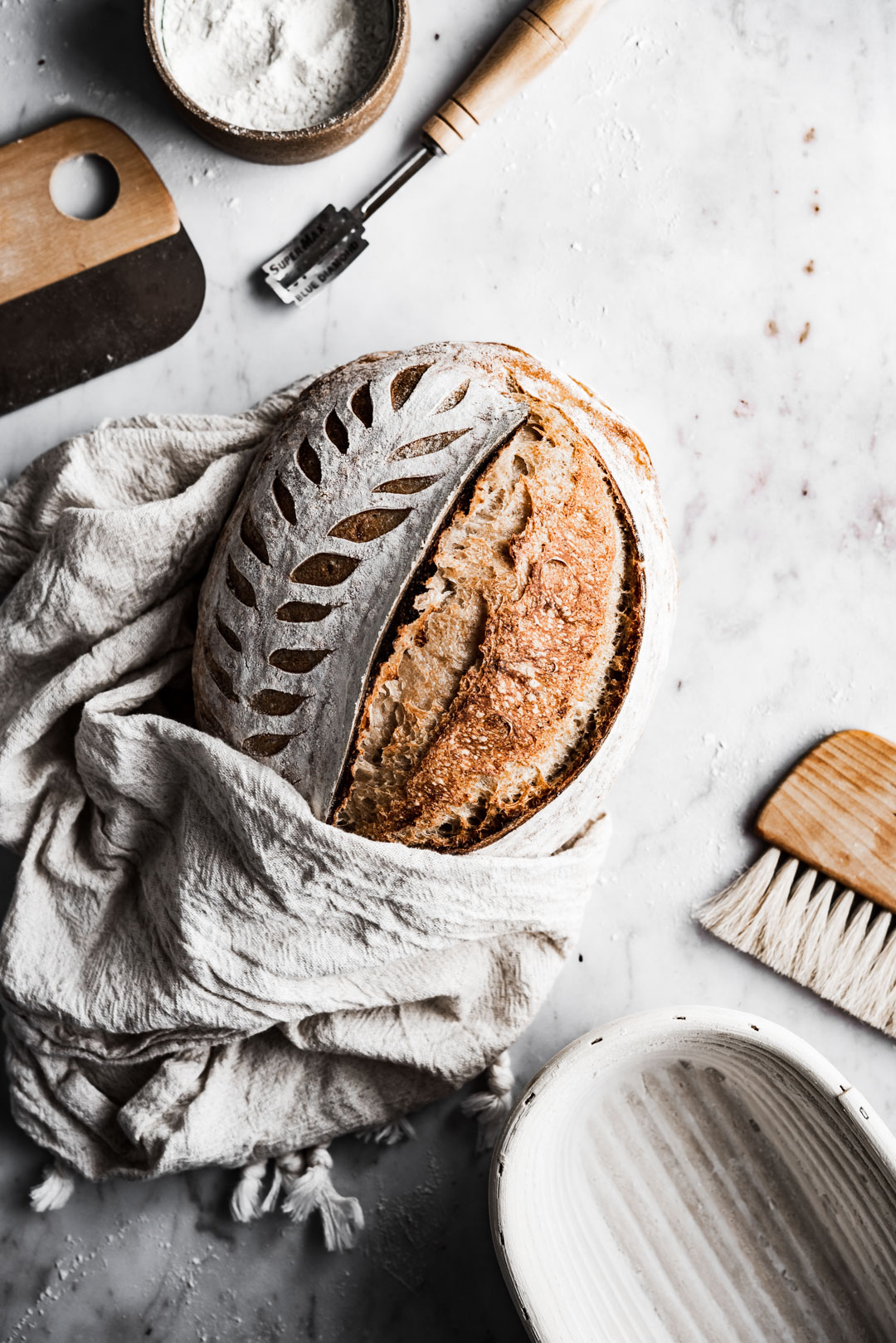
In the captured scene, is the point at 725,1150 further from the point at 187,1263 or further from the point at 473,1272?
the point at 187,1263

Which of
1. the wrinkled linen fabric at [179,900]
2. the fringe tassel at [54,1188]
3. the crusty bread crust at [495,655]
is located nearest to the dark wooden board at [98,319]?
the wrinkled linen fabric at [179,900]

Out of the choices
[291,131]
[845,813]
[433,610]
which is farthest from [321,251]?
[845,813]

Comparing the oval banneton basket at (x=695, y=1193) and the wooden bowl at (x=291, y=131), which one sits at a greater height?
the wooden bowl at (x=291, y=131)

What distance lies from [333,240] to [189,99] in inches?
8.0

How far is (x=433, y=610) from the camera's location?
80 centimetres

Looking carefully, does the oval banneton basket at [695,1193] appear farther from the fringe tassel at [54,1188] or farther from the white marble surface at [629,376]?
the fringe tassel at [54,1188]

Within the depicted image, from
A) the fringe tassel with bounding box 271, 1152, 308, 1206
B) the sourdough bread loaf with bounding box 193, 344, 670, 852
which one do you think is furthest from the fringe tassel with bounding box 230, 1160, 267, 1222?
the sourdough bread loaf with bounding box 193, 344, 670, 852

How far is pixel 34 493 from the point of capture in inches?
40.1

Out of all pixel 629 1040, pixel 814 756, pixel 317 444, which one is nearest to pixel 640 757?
pixel 814 756

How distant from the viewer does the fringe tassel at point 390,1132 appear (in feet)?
3.51

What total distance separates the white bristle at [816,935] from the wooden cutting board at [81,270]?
956mm

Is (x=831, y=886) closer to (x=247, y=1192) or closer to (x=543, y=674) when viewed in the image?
(x=543, y=674)

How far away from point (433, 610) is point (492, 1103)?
61 cm

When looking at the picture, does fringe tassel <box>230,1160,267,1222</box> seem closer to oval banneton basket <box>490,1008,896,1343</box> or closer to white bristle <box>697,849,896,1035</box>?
oval banneton basket <box>490,1008,896,1343</box>
